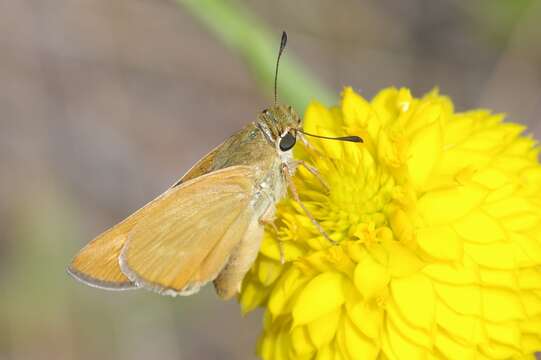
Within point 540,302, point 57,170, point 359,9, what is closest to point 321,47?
point 359,9

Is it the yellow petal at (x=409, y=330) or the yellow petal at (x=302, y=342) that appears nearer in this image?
the yellow petal at (x=409, y=330)

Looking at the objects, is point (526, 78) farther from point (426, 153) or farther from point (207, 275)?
point (207, 275)

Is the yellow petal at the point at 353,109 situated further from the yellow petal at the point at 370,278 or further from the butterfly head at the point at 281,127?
the yellow petal at the point at 370,278

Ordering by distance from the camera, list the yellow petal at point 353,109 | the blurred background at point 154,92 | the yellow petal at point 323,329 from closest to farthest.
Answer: the yellow petal at point 323,329, the yellow petal at point 353,109, the blurred background at point 154,92

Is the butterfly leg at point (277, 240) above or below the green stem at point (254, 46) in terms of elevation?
below

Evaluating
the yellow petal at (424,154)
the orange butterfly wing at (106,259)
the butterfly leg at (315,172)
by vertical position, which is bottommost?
the orange butterfly wing at (106,259)

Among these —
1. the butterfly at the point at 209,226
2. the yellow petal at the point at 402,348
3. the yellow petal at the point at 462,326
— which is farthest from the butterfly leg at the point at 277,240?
the yellow petal at the point at 462,326

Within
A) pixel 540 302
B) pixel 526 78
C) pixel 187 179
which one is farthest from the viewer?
pixel 526 78
